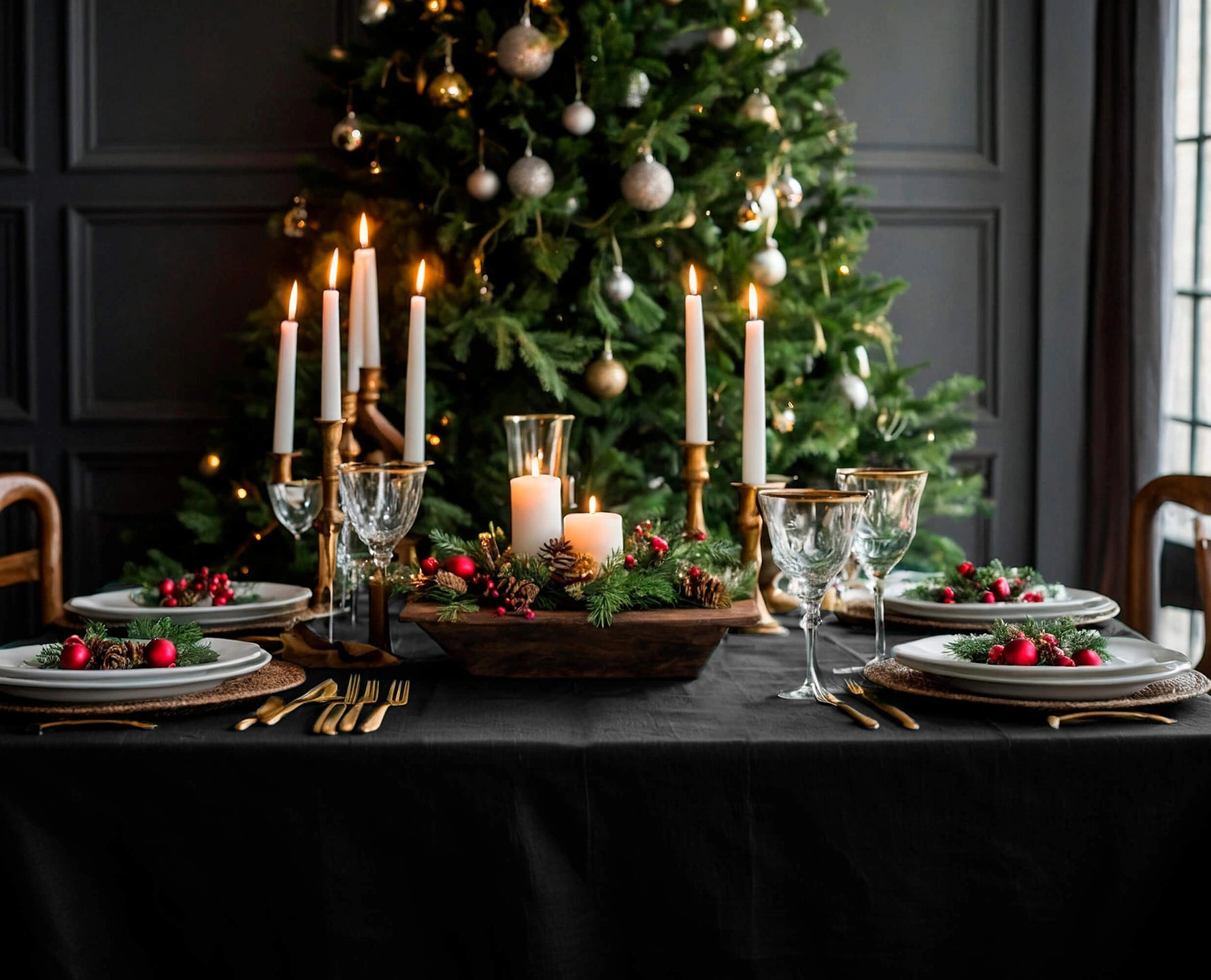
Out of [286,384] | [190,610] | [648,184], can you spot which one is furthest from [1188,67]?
[190,610]

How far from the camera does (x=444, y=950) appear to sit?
1.07 m

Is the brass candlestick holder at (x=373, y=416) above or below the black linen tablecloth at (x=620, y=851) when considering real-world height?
above

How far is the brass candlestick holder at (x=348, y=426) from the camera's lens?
1.60 meters

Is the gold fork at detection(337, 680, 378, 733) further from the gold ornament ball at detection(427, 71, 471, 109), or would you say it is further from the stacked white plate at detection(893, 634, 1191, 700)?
the gold ornament ball at detection(427, 71, 471, 109)

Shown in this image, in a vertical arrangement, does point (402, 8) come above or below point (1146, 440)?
above

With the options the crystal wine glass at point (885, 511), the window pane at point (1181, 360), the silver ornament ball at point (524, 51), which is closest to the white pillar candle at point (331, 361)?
the crystal wine glass at point (885, 511)

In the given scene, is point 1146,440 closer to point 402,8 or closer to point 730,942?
point 402,8

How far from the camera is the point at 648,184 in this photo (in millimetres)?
2346

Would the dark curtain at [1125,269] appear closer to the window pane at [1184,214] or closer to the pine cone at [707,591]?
the window pane at [1184,214]

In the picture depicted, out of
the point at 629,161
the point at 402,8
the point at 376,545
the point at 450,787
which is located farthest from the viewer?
the point at 402,8

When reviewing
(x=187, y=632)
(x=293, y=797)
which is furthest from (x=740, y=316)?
(x=293, y=797)

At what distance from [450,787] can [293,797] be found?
0.46 feet

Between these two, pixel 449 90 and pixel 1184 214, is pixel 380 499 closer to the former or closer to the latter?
pixel 449 90

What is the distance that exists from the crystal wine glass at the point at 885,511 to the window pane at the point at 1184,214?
77.5 inches
